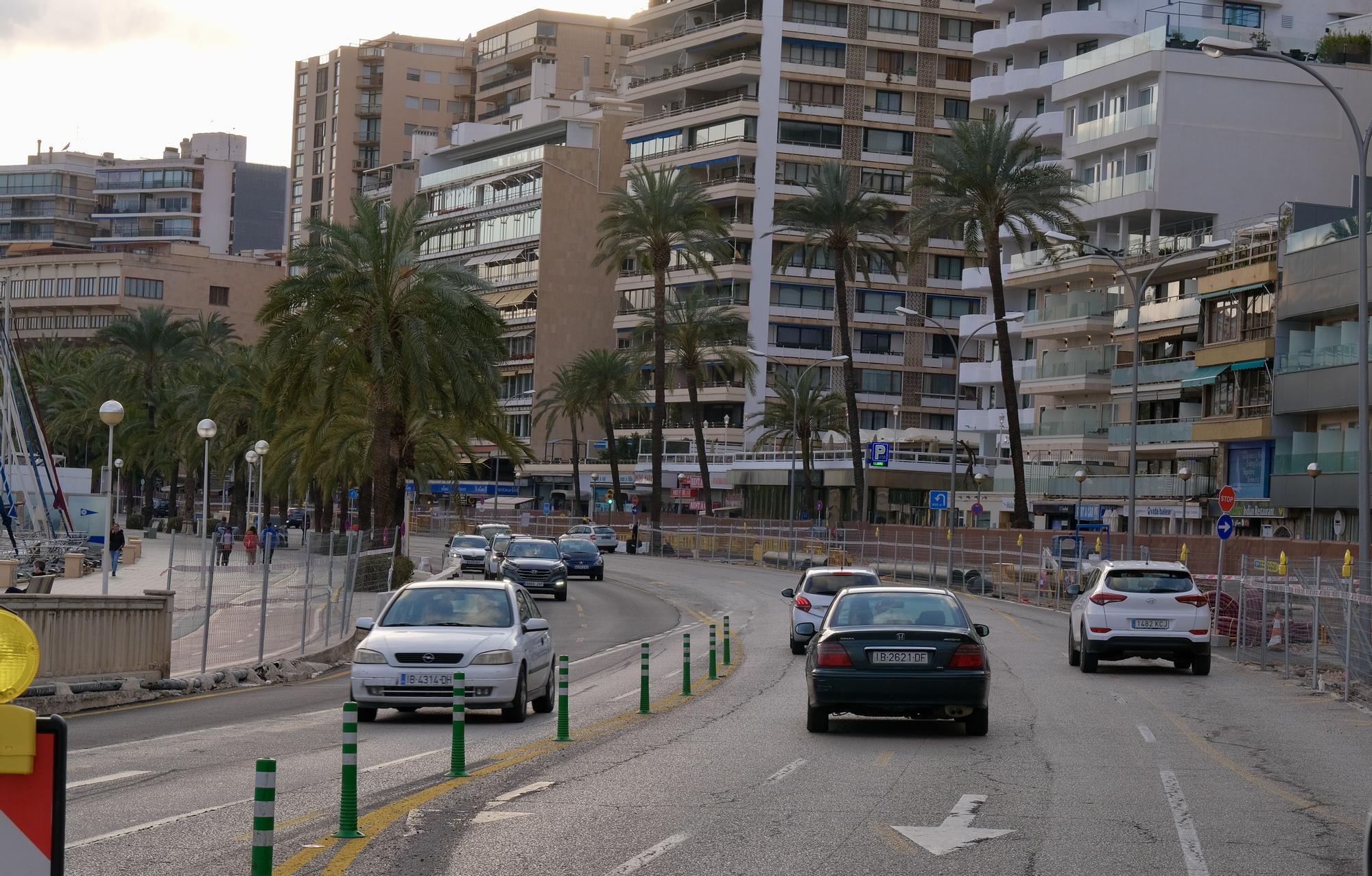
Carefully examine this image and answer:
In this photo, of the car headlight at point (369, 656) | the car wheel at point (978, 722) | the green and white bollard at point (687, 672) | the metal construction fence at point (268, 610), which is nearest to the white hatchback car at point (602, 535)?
the metal construction fence at point (268, 610)

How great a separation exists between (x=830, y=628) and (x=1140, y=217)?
66.4 metres

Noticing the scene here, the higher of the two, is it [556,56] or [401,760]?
[556,56]

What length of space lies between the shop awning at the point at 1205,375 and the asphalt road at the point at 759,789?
45.7 meters

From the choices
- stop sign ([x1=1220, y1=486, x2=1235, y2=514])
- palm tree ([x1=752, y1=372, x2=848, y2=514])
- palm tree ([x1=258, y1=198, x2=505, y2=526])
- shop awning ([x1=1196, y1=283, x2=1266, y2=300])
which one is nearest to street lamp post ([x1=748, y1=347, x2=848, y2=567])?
palm tree ([x1=752, y1=372, x2=848, y2=514])

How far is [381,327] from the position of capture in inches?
1758

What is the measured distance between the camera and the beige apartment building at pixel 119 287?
490 ft

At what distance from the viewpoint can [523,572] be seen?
47844 mm

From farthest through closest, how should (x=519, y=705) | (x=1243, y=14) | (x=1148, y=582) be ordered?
(x=1243, y=14) < (x=1148, y=582) < (x=519, y=705)

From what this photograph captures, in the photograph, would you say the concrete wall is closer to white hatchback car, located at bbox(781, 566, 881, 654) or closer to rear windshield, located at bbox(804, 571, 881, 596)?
white hatchback car, located at bbox(781, 566, 881, 654)

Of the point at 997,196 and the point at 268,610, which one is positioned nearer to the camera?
the point at 268,610

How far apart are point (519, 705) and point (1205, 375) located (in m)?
53.8

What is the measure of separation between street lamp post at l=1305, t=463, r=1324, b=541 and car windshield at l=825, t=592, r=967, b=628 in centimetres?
4198

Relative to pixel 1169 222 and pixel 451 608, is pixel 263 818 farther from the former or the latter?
pixel 1169 222

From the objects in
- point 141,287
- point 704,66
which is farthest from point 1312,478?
point 141,287
